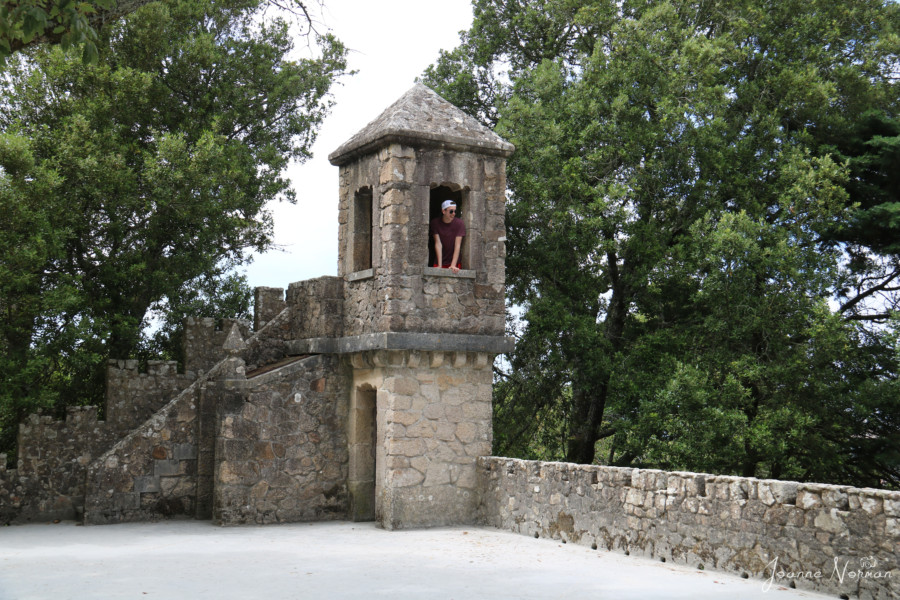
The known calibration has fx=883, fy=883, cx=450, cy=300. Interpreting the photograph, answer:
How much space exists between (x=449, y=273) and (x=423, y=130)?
195cm

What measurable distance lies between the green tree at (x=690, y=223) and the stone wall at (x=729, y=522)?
4736mm

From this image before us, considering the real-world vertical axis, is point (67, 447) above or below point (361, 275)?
below

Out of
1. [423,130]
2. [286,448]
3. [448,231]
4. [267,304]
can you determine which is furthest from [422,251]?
[267,304]

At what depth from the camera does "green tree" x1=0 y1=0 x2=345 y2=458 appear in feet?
44.4

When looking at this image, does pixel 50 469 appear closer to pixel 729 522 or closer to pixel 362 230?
pixel 362 230

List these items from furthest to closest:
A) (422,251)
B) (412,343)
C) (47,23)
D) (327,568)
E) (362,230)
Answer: (362,230), (422,251), (412,343), (327,568), (47,23)

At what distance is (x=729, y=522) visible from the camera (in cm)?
787

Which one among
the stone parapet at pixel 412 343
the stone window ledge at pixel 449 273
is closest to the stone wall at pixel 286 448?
the stone parapet at pixel 412 343

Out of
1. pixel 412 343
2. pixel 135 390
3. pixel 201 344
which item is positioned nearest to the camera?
pixel 412 343

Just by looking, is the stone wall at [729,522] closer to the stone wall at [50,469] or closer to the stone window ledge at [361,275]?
the stone window ledge at [361,275]

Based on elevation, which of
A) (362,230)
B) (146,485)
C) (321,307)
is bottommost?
(146,485)

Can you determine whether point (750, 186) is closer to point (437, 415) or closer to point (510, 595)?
point (437, 415)

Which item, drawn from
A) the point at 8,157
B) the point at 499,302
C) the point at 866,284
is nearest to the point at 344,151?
the point at 499,302

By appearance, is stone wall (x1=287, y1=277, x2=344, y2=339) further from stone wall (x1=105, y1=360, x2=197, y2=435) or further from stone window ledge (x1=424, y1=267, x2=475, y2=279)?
stone wall (x1=105, y1=360, x2=197, y2=435)
